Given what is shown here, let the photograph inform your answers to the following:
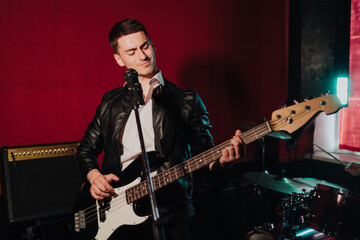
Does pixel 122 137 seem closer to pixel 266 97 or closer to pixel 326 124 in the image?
pixel 266 97

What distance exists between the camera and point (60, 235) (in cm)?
236

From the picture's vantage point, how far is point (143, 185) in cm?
165

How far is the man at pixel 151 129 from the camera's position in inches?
68.2

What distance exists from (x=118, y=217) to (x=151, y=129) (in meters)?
0.51

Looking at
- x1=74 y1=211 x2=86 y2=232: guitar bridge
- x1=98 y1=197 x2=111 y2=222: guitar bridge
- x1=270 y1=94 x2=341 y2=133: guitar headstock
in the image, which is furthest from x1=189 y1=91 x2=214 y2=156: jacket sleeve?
x1=74 y1=211 x2=86 y2=232: guitar bridge

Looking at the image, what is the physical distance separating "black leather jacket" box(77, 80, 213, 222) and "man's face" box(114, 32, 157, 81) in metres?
0.12

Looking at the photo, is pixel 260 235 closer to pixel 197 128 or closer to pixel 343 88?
pixel 197 128

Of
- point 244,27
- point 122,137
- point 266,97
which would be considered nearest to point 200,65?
point 244,27

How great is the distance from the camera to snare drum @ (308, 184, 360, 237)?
2.18 meters

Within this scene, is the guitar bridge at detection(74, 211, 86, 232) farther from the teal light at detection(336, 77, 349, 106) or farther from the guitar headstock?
the teal light at detection(336, 77, 349, 106)

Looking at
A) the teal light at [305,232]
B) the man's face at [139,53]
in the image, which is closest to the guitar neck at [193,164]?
the man's face at [139,53]

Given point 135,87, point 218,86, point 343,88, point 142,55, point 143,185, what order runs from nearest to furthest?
point 135,87
point 143,185
point 142,55
point 218,86
point 343,88

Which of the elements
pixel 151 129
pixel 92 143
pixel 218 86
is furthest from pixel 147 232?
pixel 218 86

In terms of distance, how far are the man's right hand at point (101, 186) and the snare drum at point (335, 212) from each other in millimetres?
1507
